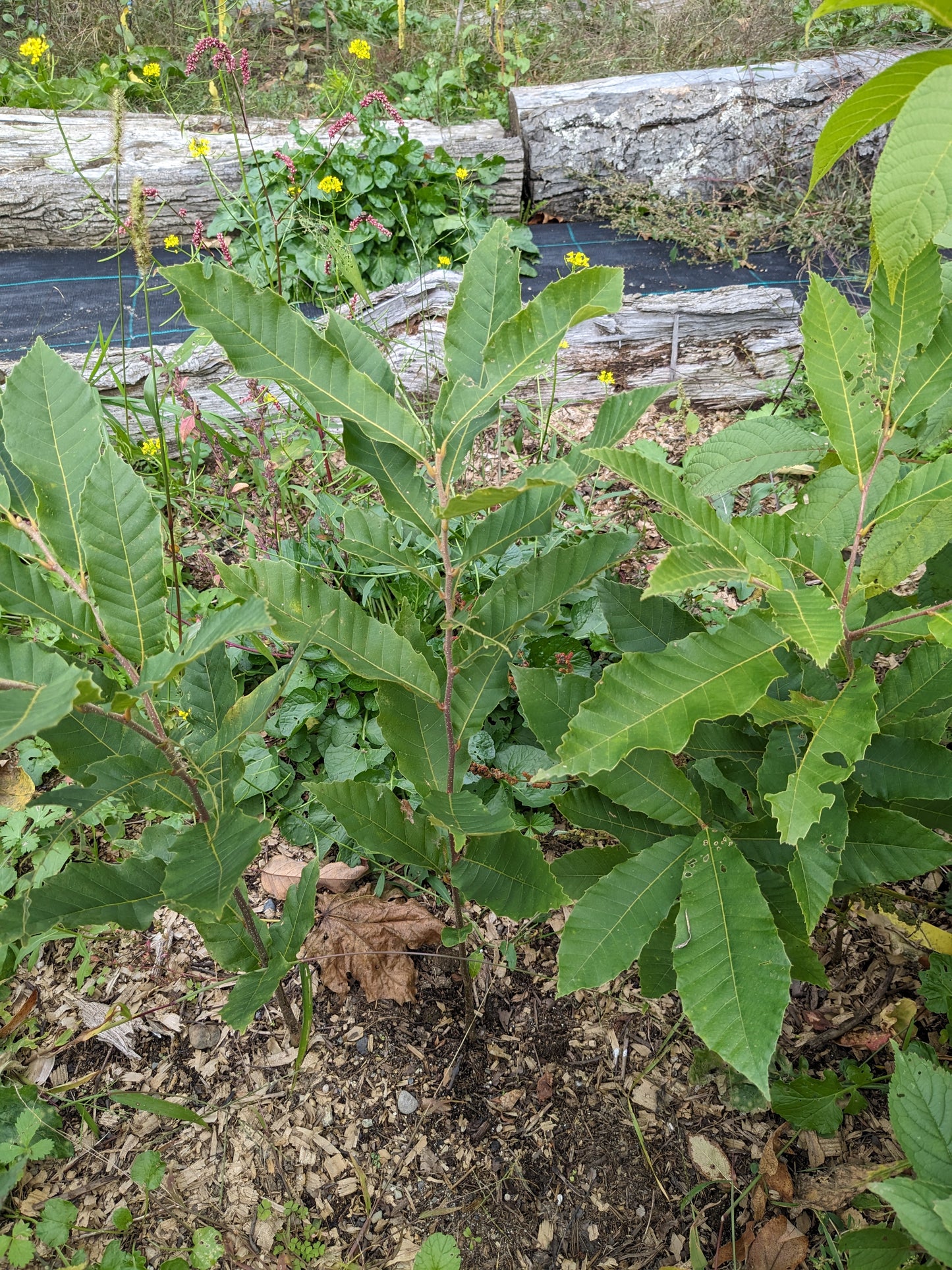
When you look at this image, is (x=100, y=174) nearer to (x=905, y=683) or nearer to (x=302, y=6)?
(x=302, y=6)

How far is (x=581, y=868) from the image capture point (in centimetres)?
128

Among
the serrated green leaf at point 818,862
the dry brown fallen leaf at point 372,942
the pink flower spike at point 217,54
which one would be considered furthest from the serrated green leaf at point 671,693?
the pink flower spike at point 217,54

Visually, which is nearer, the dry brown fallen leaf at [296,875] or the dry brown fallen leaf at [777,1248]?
the dry brown fallen leaf at [777,1248]

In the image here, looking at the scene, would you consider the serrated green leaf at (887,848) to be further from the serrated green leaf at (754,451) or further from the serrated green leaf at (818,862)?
the serrated green leaf at (754,451)

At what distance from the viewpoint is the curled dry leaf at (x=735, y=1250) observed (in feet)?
4.47

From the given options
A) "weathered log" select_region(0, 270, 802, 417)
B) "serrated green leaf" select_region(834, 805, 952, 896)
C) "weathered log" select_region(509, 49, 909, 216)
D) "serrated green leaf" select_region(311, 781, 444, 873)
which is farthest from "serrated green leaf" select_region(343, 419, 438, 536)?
"weathered log" select_region(509, 49, 909, 216)

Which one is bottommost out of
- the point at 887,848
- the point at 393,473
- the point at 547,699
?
the point at 887,848

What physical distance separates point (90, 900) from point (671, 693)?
33.2 inches

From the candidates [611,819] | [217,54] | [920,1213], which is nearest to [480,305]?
[611,819]

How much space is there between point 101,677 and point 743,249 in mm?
4695

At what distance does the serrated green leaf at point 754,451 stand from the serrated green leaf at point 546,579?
25cm

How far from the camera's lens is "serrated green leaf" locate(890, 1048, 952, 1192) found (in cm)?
103

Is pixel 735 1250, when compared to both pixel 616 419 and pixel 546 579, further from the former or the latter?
pixel 616 419

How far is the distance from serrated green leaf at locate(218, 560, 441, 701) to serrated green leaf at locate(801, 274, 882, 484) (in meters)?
0.63
